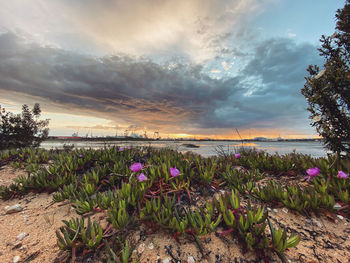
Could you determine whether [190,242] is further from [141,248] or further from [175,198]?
[175,198]

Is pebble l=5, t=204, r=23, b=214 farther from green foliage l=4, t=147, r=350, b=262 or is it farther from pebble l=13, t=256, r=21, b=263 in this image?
pebble l=13, t=256, r=21, b=263

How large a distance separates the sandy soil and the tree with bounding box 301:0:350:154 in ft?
7.40

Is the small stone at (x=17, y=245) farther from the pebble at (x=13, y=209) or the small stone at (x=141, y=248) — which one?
the small stone at (x=141, y=248)

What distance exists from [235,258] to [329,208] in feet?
5.81

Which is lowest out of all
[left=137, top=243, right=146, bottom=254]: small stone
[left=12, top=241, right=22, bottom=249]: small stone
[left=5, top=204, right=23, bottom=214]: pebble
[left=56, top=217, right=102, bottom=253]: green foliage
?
[left=12, top=241, right=22, bottom=249]: small stone

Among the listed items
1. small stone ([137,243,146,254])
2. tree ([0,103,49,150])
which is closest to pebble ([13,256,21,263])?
small stone ([137,243,146,254])

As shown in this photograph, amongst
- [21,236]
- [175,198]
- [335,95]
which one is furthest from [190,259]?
[335,95]

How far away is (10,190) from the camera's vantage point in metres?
3.49

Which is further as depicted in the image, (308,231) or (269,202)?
(269,202)

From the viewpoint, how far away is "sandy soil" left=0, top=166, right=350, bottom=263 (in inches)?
67.1

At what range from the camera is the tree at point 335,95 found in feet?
12.1

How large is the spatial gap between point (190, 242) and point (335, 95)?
4440mm

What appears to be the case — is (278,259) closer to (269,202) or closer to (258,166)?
(269,202)

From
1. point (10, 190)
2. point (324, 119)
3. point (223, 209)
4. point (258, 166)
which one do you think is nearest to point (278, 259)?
point (223, 209)
